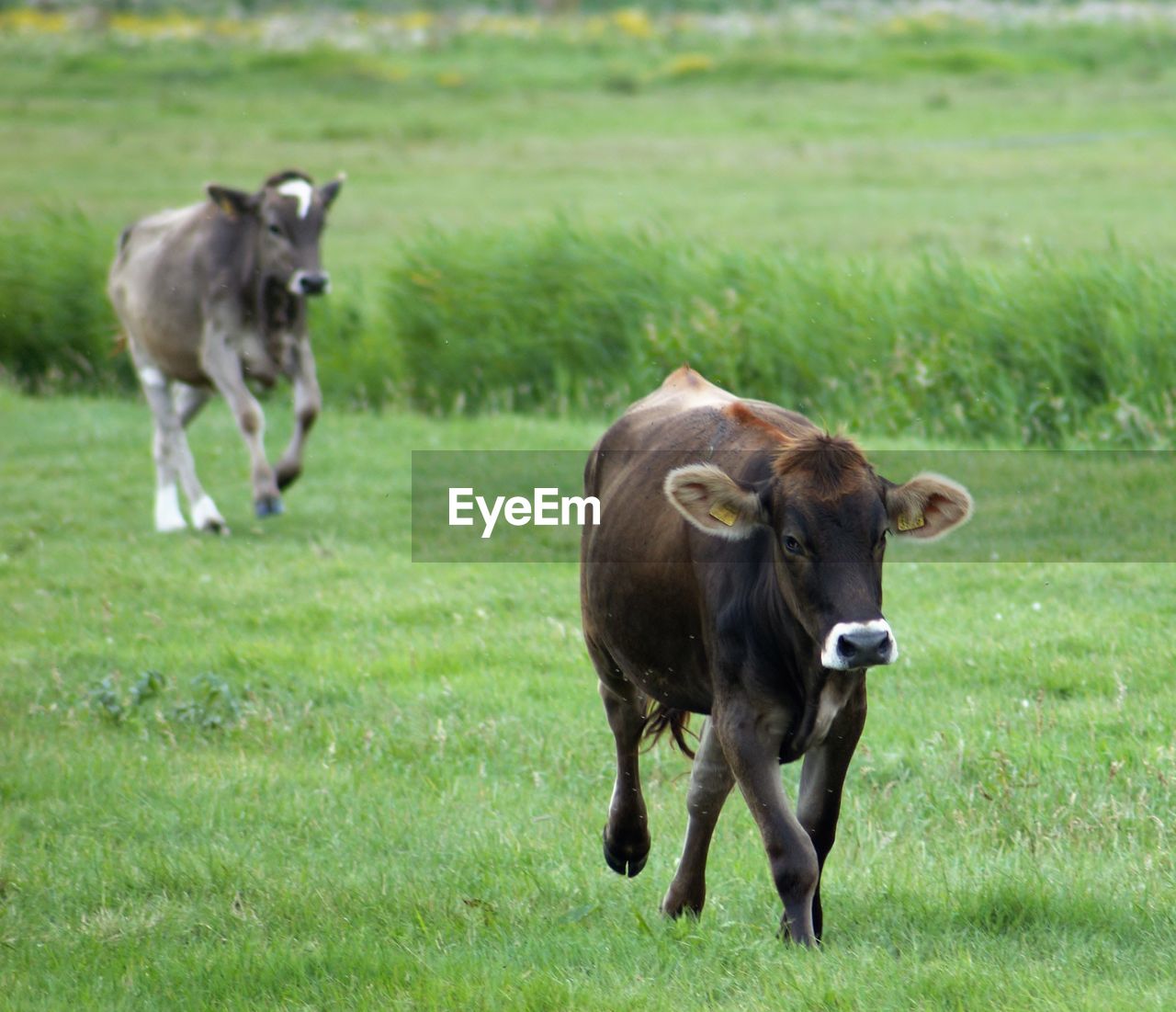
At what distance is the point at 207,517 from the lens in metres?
12.1

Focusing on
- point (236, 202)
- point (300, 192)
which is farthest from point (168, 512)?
point (300, 192)

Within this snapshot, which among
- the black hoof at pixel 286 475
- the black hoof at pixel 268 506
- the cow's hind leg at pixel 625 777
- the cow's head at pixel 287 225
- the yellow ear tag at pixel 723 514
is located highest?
the yellow ear tag at pixel 723 514

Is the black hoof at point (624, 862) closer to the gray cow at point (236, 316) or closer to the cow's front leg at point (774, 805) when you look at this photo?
the cow's front leg at point (774, 805)

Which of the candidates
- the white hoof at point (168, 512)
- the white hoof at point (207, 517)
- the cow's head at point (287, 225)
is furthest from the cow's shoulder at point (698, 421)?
the white hoof at point (168, 512)

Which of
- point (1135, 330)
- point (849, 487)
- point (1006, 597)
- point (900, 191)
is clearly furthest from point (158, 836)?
point (900, 191)

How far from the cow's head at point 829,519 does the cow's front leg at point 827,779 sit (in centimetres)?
32

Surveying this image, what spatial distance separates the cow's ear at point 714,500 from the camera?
190 inches

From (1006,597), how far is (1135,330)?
4344 millimetres

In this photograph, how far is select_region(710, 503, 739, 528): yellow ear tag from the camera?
4.91m

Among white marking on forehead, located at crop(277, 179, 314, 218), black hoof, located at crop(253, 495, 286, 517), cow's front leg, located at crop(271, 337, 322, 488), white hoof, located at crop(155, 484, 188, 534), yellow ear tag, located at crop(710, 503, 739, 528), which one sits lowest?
white hoof, located at crop(155, 484, 188, 534)

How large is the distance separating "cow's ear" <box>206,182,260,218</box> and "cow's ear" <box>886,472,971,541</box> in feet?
28.7

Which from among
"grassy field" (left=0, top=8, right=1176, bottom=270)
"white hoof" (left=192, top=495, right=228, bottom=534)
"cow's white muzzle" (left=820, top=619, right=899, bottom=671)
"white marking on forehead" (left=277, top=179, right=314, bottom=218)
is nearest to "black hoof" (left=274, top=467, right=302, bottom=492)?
"white hoof" (left=192, top=495, right=228, bottom=534)

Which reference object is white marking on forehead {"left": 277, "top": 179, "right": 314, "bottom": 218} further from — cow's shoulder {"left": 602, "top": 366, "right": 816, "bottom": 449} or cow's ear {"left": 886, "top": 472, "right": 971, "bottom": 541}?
cow's ear {"left": 886, "top": 472, "right": 971, "bottom": 541}

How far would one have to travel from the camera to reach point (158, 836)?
6238 millimetres
